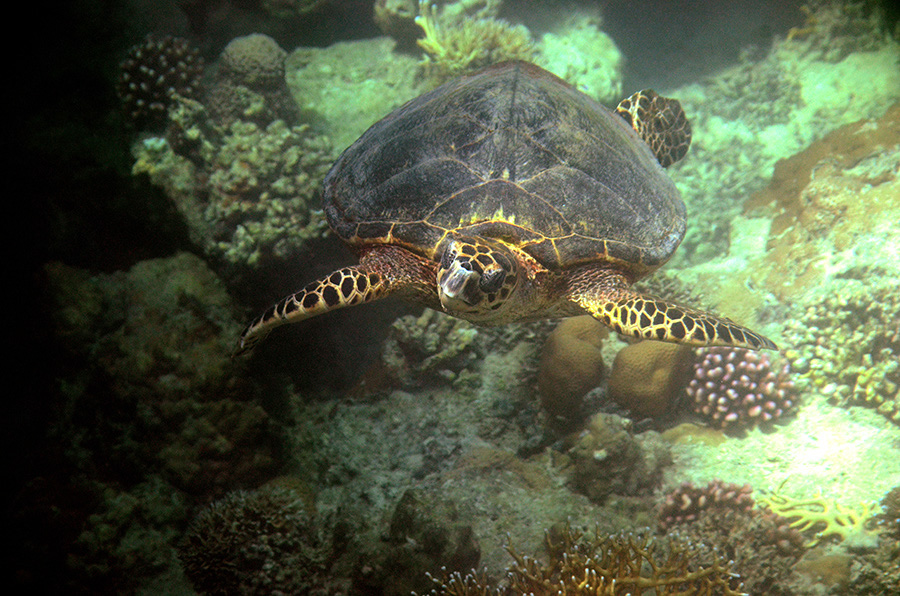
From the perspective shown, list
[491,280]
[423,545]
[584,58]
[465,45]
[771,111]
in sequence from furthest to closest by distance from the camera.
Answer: [771,111] → [584,58] → [465,45] → [423,545] → [491,280]

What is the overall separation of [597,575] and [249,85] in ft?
23.1

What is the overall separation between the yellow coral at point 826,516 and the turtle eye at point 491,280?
2.93 metres

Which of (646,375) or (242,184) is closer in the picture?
(646,375)

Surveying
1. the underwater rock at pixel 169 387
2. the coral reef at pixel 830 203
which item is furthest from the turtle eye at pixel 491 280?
the coral reef at pixel 830 203

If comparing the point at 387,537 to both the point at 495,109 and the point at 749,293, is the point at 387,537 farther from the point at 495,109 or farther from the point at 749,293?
the point at 749,293

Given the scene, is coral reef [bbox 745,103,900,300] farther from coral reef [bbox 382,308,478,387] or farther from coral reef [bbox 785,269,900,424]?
coral reef [bbox 382,308,478,387]

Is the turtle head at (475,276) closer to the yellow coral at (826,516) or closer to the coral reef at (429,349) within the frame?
the coral reef at (429,349)

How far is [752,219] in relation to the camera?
6.65 meters

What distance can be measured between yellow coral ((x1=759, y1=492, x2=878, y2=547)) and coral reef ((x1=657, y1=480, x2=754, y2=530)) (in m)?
0.19

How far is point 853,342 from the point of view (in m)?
4.47

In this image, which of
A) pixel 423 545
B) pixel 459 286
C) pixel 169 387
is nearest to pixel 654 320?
pixel 459 286

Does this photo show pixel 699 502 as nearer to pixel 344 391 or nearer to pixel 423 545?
pixel 423 545

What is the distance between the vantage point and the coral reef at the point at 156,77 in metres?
5.75

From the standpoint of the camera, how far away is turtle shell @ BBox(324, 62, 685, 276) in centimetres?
314
